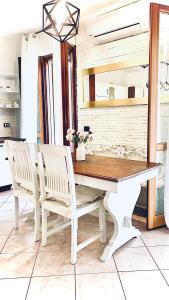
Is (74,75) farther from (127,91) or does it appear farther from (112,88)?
(127,91)

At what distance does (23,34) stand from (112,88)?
2.10 meters

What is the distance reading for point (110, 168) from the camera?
7.59 feet

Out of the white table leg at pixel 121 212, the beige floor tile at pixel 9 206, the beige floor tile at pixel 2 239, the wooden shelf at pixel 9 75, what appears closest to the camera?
the white table leg at pixel 121 212

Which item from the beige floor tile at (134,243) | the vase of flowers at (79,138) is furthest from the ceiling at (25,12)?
the beige floor tile at (134,243)

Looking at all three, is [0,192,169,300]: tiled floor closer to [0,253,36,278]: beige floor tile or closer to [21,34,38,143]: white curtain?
[0,253,36,278]: beige floor tile

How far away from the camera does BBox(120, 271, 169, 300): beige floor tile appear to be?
1723mm

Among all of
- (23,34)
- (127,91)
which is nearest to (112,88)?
(127,91)

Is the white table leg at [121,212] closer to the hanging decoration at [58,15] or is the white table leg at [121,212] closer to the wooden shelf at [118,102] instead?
the wooden shelf at [118,102]

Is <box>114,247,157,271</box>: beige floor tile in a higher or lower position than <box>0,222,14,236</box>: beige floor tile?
lower

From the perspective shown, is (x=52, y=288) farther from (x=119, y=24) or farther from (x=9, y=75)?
(x=9, y=75)

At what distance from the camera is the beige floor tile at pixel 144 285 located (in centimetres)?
172

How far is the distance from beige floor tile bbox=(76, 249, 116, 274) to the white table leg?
56 mm

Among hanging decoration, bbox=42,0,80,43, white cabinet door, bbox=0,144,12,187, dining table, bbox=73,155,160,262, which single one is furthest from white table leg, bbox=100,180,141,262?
white cabinet door, bbox=0,144,12,187

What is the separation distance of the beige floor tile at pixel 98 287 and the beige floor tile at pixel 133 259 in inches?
6.6
